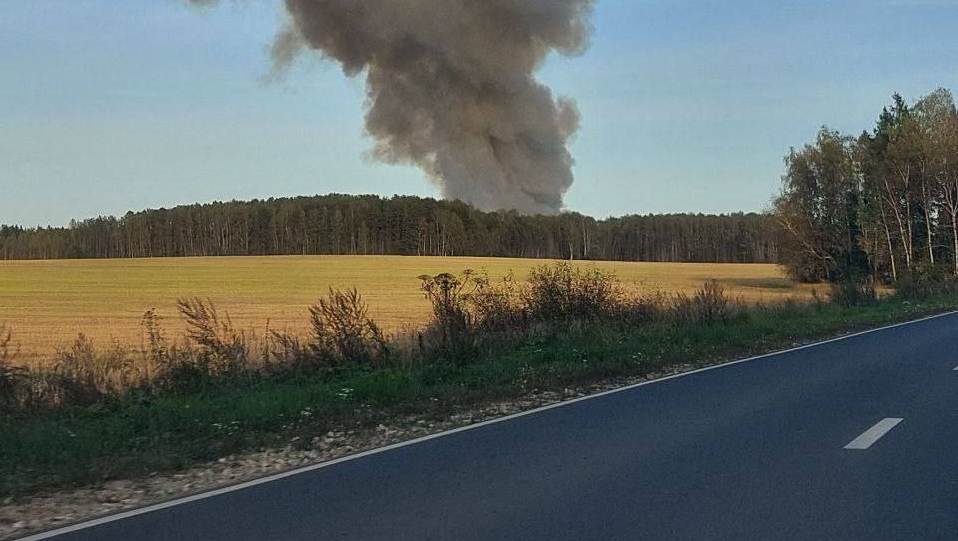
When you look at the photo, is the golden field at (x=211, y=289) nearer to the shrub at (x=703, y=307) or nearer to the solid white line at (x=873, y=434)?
the shrub at (x=703, y=307)

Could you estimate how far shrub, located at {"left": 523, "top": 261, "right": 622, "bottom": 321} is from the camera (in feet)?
60.1

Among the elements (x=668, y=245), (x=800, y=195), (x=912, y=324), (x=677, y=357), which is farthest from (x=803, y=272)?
(x=668, y=245)

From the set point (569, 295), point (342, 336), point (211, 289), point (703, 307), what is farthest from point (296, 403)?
point (211, 289)

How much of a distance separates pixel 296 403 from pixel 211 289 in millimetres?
47492

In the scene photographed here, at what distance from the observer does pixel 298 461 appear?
7.64 m

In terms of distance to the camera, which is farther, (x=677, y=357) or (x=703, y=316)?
(x=703, y=316)

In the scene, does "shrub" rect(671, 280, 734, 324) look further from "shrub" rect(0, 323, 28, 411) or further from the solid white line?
"shrub" rect(0, 323, 28, 411)

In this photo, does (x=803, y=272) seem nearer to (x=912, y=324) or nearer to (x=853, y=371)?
(x=912, y=324)

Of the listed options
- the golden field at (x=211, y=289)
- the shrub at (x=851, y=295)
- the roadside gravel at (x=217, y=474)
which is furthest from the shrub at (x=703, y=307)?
the shrub at (x=851, y=295)

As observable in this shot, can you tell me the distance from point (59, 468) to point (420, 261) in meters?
78.1

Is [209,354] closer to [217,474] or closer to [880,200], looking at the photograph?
[217,474]

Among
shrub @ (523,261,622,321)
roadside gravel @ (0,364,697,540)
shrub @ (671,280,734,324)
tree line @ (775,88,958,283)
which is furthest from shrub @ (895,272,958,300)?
roadside gravel @ (0,364,697,540)

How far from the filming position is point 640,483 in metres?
6.30

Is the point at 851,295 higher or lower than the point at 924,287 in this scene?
higher
